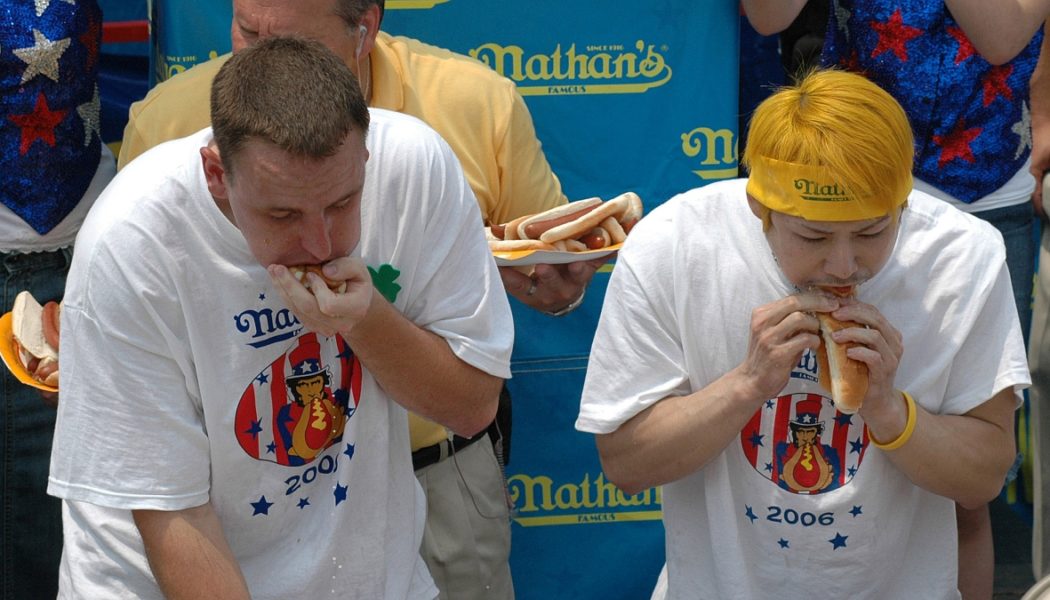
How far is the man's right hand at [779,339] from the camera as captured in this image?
2758mm

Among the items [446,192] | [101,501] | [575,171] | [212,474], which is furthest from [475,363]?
[575,171]

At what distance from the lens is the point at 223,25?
3.99 meters

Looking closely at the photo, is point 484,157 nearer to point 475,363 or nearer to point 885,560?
point 475,363

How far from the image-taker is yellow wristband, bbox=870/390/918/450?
278 cm

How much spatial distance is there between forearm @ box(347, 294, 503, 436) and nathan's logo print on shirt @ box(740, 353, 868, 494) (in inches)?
21.0

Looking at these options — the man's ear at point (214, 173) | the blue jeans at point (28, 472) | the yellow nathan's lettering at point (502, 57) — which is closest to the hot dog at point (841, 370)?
the man's ear at point (214, 173)

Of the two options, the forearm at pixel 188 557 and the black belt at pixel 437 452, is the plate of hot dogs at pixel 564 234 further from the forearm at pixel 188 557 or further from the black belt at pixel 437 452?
the forearm at pixel 188 557

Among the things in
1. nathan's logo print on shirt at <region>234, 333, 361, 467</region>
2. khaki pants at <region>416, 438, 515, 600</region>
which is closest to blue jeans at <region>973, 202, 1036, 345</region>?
khaki pants at <region>416, 438, 515, 600</region>

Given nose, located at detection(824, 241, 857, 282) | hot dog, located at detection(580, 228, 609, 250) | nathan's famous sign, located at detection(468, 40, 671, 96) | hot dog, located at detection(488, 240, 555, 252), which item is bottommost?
hot dog, located at detection(580, 228, 609, 250)

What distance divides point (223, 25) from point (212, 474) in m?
1.67

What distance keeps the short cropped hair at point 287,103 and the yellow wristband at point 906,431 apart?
1.14 meters

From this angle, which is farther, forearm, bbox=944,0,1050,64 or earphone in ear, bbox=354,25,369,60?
forearm, bbox=944,0,1050,64

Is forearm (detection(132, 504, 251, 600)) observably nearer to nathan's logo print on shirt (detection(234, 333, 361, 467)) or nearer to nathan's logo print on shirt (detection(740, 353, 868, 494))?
nathan's logo print on shirt (detection(234, 333, 361, 467))

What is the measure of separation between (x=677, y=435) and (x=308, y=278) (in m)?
0.79
